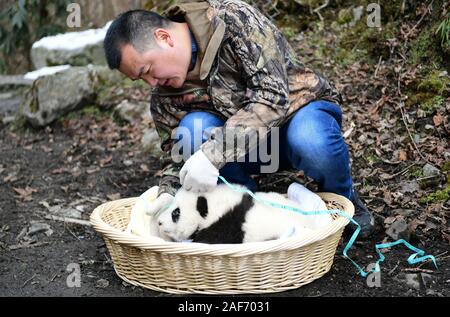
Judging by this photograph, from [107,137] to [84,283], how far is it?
275 cm

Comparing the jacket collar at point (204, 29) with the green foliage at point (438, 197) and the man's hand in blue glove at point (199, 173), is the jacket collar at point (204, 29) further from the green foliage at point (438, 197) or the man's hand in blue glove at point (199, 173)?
the green foliage at point (438, 197)

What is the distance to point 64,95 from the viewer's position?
600 centimetres

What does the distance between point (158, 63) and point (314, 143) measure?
82 centimetres

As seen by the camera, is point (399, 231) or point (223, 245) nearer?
point (223, 245)

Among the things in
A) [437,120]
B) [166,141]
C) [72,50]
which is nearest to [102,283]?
[166,141]

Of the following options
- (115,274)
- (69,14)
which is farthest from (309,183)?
(69,14)

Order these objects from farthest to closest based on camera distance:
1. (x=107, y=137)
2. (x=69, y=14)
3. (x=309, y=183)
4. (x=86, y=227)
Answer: (x=69, y=14) < (x=107, y=137) < (x=309, y=183) < (x=86, y=227)

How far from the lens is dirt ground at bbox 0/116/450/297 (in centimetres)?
274

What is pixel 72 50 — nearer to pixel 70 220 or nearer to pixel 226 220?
pixel 70 220

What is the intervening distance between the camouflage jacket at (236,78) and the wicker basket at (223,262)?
1.44ft

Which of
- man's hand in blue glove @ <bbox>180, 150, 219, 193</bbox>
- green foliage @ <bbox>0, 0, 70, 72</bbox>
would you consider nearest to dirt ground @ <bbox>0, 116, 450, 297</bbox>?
man's hand in blue glove @ <bbox>180, 150, 219, 193</bbox>

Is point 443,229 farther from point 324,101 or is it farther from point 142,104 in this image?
point 142,104

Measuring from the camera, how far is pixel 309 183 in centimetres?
391

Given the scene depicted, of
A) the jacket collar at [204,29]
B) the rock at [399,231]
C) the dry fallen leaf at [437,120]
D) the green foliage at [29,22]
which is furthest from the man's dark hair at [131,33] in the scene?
the green foliage at [29,22]
